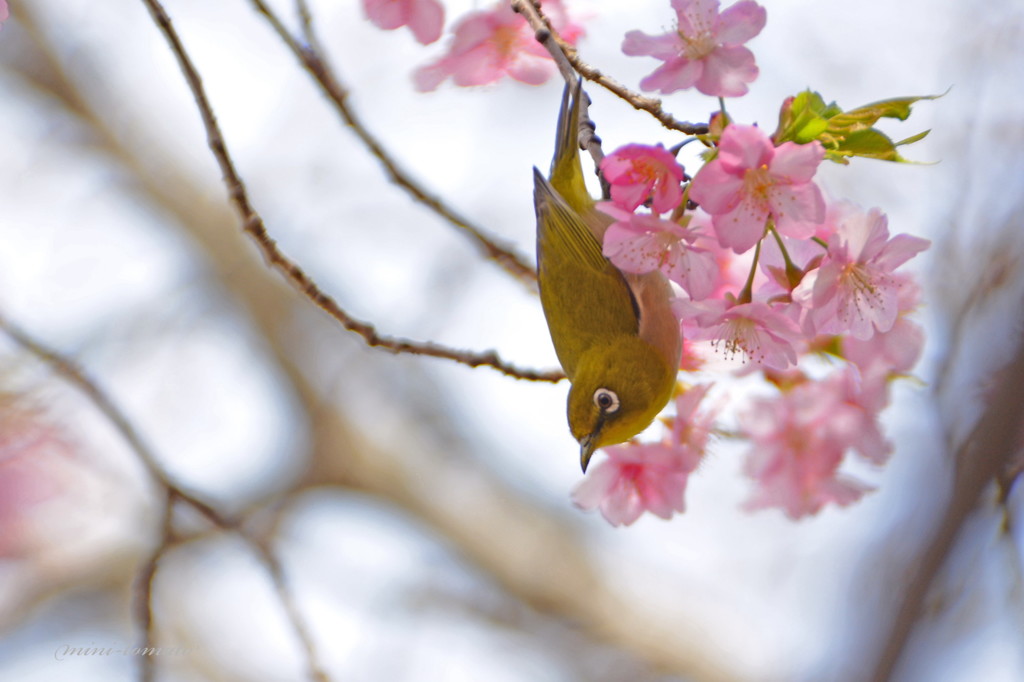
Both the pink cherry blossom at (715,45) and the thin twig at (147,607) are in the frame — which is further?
the thin twig at (147,607)

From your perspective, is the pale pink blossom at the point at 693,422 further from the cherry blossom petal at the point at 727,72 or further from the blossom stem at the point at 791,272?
the cherry blossom petal at the point at 727,72

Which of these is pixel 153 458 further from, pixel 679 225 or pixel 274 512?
pixel 274 512

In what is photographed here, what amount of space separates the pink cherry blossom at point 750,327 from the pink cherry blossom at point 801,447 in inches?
39.3

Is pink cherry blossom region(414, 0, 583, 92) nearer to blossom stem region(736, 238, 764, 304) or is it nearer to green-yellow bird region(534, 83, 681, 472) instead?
green-yellow bird region(534, 83, 681, 472)

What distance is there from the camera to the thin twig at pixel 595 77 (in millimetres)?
1725

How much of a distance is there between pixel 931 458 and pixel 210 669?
22.9 feet

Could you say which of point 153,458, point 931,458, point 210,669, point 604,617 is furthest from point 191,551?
point 931,458

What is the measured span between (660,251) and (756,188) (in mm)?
282

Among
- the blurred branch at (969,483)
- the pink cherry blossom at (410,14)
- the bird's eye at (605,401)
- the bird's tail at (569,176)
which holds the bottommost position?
the blurred branch at (969,483)

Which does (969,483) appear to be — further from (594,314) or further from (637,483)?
(594,314)

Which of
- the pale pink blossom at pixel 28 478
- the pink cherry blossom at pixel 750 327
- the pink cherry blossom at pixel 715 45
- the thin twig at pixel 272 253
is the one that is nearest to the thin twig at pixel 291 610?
the thin twig at pixel 272 253

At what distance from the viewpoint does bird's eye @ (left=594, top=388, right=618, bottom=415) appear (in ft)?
8.77

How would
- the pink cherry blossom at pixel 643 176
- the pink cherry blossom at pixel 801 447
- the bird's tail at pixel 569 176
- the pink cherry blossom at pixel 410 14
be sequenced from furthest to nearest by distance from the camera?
the bird's tail at pixel 569 176, the pink cherry blossom at pixel 801 447, the pink cherry blossom at pixel 410 14, the pink cherry blossom at pixel 643 176

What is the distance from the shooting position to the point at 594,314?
3.09 m
